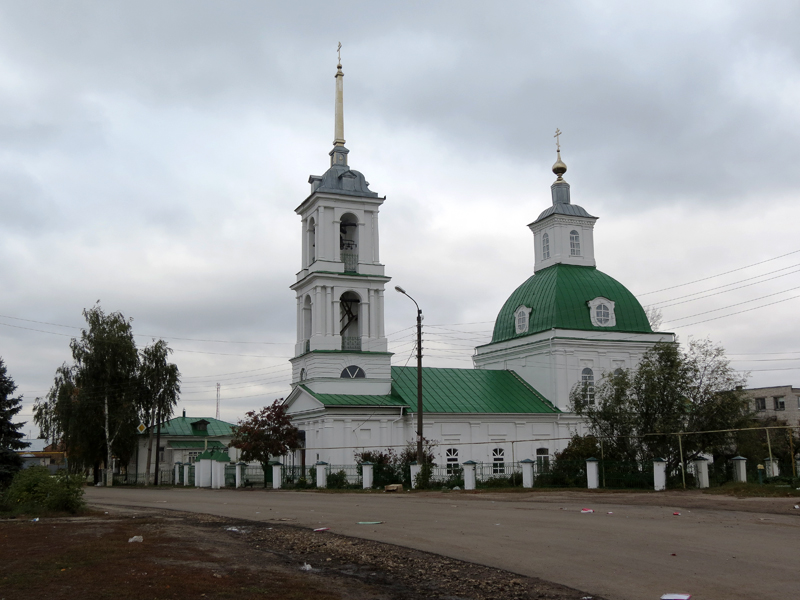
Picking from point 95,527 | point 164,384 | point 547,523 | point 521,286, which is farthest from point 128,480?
point 547,523

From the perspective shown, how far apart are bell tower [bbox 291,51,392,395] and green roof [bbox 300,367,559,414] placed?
1.18 m

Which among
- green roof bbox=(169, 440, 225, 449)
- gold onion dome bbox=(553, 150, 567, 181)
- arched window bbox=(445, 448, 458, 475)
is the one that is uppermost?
gold onion dome bbox=(553, 150, 567, 181)

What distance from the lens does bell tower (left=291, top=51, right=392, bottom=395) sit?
4084 cm

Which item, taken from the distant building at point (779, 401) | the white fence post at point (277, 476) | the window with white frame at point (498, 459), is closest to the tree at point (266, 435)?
the white fence post at point (277, 476)

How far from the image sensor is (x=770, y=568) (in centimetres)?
927

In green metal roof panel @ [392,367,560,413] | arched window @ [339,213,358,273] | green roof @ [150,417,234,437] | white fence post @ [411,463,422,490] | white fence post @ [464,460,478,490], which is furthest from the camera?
green roof @ [150,417,234,437]

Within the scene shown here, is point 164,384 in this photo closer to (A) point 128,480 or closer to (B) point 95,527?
(A) point 128,480

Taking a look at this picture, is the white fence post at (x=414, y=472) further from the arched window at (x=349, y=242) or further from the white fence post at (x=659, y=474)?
the arched window at (x=349, y=242)

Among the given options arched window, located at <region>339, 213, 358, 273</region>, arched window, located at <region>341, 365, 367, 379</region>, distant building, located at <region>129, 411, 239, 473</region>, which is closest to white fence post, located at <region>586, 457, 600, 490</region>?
arched window, located at <region>341, 365, 367, 379</region>

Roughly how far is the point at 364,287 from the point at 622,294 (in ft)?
54.7

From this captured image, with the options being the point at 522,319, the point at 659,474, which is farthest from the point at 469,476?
the point at 522,319

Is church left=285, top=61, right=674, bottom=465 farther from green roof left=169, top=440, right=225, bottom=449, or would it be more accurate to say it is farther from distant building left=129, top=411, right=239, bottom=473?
green roof left=169, top=440, right=225, bottom=449

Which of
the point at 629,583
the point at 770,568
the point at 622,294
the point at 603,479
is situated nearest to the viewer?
the point at 629,583

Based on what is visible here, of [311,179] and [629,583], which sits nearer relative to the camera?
[629,583]
